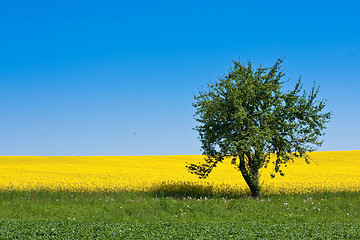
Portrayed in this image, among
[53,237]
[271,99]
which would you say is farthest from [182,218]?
[271,99]

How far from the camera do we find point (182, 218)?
16531 mm

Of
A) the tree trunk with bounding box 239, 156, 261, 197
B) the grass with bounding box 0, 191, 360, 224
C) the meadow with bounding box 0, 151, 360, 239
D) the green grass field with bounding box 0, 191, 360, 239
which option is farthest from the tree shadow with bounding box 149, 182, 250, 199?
the grass with bounding box 0, 191, 360, 224

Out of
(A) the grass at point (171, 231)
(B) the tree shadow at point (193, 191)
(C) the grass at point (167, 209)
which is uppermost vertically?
(B) the tree shadow at point (193, 191)

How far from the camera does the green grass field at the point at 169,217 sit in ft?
41.6

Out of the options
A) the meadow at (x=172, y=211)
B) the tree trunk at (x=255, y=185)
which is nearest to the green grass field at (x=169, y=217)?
the meadow at (x=172, y=211)

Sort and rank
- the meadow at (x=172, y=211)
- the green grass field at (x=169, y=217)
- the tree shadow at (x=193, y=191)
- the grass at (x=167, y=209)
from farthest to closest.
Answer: the tree shadow at (x=193, y=191), the grass at (x=167, y=209), the meadow at (x=172, y=211), the green grass field at (x=169, y=217)

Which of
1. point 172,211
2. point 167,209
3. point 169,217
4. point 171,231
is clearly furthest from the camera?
point 167,209

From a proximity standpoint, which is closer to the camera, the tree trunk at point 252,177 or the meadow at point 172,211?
the meadow at point 172,211

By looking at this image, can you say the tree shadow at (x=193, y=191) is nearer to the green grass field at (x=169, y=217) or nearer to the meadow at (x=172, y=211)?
the meadow at (x=172, y=211)

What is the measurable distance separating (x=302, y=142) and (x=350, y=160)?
35.2 m

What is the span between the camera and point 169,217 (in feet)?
54.7

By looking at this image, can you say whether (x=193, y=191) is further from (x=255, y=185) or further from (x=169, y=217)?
(x=169, y=217)

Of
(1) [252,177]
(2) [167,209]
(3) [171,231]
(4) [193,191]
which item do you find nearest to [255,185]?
(1) [252,177]

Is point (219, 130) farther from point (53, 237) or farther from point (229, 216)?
point (53, 237)
